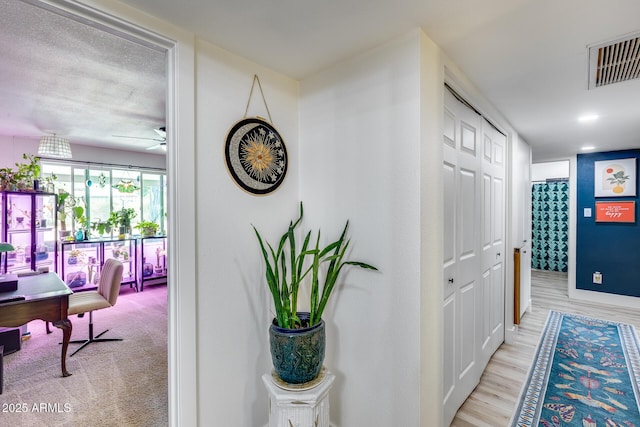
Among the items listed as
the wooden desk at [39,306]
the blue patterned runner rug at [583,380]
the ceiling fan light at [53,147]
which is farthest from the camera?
the ceiling fan light at [53,147]

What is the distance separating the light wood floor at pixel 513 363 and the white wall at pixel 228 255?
1360 mm

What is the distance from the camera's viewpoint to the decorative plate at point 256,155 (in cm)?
161

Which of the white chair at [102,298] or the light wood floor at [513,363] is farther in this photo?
the white chair at [102,298]

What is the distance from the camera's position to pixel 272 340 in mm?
1453

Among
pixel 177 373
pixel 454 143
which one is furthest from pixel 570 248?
pixel 177 373

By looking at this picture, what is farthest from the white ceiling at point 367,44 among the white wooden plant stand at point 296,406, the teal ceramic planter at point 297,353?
the white wooden plant stand at point 296,406

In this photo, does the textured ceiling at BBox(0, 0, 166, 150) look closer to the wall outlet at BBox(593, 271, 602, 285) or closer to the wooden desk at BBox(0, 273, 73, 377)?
the wooden desk at BBox(0, 273, 73, 377)

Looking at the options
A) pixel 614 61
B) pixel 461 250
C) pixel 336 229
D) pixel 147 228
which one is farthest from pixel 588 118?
pixel 147 228

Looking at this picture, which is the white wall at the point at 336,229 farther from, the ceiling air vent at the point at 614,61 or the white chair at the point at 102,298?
the white chair at the point at 102,298

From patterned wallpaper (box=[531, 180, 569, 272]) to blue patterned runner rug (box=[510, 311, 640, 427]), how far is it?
3256 millimetres

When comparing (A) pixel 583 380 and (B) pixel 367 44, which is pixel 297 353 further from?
(A) pixel 583 380

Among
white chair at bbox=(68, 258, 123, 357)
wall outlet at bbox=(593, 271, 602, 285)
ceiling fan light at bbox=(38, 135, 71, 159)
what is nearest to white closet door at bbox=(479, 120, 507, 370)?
wall outlet at bbox=(593, 271, 602, 285)

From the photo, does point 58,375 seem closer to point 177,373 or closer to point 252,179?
point 177,373

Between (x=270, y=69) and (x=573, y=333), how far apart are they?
403 centimetres
